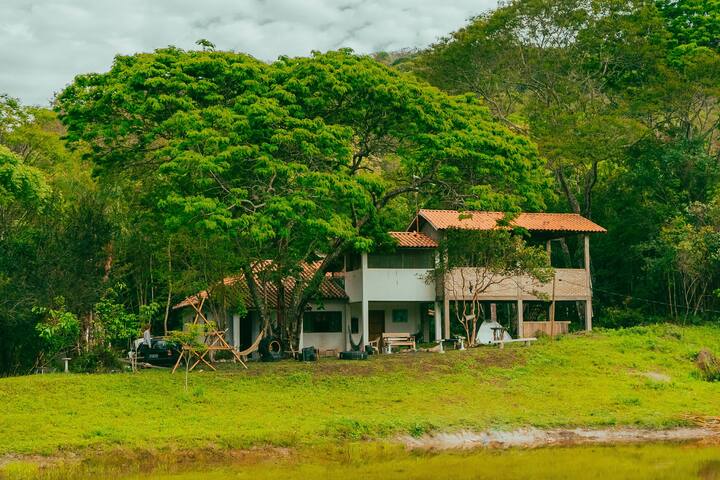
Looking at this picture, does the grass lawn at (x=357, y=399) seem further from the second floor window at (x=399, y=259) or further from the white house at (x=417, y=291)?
the second floor window at (x=399, y=259)

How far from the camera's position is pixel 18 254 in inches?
1083

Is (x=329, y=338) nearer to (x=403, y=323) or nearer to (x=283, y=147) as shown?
(x=403, y=323)

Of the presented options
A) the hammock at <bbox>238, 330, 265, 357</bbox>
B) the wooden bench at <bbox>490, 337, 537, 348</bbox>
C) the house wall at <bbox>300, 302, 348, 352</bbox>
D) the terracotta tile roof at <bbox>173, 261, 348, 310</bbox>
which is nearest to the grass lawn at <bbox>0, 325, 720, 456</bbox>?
the wooden bench at <bbox>490, 337, 537, 348</bbox>

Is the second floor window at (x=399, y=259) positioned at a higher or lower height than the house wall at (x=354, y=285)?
higher

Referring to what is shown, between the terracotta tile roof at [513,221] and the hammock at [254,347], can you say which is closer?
the hammock at [254,347]

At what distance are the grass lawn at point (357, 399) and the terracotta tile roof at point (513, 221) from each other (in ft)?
17.3

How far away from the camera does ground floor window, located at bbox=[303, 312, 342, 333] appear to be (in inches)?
1465

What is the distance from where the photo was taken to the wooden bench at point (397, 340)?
3291 centimetres

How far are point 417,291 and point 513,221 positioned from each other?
4.40 meters

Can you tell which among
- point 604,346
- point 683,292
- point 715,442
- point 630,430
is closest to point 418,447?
point 630,430

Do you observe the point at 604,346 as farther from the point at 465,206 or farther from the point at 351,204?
the point at 351,204

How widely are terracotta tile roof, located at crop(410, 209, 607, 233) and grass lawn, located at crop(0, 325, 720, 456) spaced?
5.28 metres

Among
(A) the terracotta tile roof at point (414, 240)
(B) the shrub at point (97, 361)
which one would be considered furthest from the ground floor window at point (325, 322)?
(B) the shrub at point (97, 361)

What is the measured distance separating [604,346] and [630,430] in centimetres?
798
